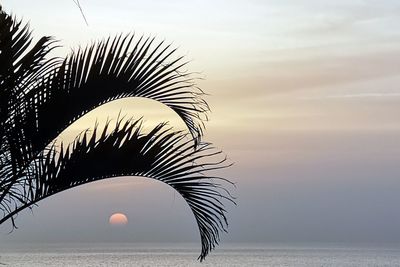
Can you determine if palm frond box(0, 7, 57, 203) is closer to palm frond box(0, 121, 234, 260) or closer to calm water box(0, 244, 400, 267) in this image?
palm frond box(0, 121, 234, 260)

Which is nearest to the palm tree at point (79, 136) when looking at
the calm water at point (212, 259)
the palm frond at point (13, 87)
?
the palm frond at point (13, 87)

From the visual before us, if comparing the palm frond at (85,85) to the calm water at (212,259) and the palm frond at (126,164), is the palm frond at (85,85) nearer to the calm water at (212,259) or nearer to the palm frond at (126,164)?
the palm frond at (126,164)

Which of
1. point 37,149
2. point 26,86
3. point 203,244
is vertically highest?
point 26,86

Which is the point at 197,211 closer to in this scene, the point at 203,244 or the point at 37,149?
the point at 203,244

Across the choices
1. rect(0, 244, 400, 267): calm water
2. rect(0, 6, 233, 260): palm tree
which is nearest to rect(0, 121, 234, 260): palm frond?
rect(0, 6, 233, 260): palm tree

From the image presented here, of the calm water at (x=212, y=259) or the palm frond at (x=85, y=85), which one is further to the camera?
the calm water at (x=212, y=259)

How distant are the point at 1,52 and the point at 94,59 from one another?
0.45m

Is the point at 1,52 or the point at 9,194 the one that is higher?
the point at 1,52

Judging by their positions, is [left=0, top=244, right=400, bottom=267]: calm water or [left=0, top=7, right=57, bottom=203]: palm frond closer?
[left=0, top=7, right=57, bottom=203]: palm frond

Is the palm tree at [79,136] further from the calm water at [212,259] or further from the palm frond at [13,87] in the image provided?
the calm water at [212,259]

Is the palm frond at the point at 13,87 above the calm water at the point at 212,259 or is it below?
above

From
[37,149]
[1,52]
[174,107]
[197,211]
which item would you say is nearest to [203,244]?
[197,211]

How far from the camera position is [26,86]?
14.1ft

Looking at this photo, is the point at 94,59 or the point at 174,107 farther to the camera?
the point at 174,107
